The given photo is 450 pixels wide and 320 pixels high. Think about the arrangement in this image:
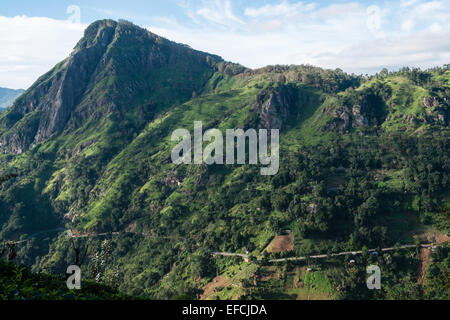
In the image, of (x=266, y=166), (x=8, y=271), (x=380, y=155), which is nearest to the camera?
(x=8, y=271)

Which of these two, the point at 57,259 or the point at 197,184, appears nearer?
the point at 57,259

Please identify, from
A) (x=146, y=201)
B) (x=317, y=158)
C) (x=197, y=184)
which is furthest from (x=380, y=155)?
(x=146, y=201)

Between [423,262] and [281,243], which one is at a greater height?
[281,243]

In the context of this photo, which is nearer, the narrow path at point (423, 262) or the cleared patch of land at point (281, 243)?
the narrow path at point (423, 262)

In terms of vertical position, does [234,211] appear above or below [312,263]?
above

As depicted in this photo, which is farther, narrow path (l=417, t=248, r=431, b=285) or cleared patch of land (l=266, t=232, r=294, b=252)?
cleared patch of land (l=266, t=232, r=294, b=252)

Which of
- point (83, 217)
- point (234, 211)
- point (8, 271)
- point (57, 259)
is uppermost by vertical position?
point (8, 271)

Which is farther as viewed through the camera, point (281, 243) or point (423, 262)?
point (281, 243)
